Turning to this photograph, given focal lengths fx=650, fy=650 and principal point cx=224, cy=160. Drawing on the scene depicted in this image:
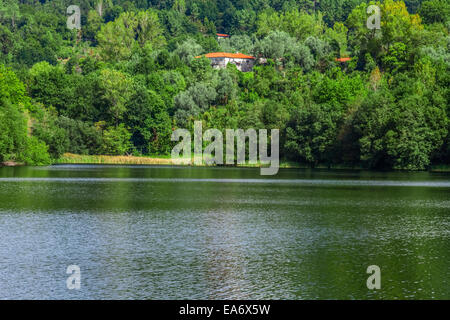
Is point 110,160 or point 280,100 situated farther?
point 280,100

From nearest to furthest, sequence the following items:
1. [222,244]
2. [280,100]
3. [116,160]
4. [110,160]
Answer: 1. [222,244]
2. [116,160]
3. [110,160]
4. [280,100]

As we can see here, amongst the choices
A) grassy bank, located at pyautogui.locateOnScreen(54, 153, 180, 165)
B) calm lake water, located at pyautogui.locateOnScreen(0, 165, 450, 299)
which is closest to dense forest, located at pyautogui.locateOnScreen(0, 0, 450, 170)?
grassy bank, located at pyautogui.locateOnScreen(54, 153, 180, 165)

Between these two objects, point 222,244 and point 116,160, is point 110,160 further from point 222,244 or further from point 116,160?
point 222,244

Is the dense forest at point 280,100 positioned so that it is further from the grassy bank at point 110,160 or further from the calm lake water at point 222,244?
the calm lake water at point 222,244

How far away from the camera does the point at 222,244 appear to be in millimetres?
32312

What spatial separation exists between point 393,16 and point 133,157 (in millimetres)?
76184

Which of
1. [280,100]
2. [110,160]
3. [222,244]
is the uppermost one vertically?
[280,100]

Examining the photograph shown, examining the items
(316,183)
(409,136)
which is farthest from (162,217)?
(409,136)

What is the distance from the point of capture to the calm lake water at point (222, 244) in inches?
933

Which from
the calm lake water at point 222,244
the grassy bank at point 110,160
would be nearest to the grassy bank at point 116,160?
the grassy bank at point 110,160

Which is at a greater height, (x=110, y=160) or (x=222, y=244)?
(x=222, y=244)

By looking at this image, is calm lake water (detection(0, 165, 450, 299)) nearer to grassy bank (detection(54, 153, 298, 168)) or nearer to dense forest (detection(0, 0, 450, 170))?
dense forest (detection(0, 0, 450, 170))

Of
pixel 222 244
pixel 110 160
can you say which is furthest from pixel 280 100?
pixel 222 244
